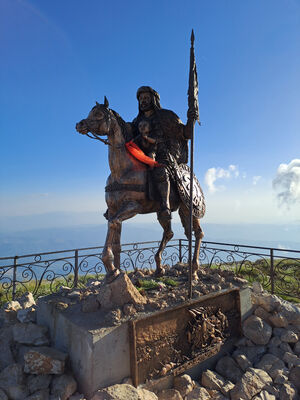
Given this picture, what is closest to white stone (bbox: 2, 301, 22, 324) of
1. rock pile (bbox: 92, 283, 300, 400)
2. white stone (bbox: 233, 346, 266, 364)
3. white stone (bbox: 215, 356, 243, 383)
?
rock pile (bbox: 92, 283, 300, 400)

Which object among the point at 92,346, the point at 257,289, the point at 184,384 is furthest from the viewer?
the point at 257,289

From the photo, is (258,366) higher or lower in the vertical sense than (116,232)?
lower

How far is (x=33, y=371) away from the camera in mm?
2582

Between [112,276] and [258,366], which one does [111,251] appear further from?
[258,366]

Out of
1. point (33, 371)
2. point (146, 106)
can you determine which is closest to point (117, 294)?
point (33, 371)

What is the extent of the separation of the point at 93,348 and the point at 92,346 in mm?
24

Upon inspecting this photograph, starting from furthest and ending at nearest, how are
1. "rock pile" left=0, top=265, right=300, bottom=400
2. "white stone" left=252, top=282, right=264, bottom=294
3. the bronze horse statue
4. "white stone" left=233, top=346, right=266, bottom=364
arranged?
"white stone" left=252, top=282, right=264, bottom=294, "white stone" left=233, top=346, right=266, bottom=364, the bronze horse statue, "rock pile" left=0, top=265, right=300, bottom=400

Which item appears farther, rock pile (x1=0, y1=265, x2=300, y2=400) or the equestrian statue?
the equestrian statue

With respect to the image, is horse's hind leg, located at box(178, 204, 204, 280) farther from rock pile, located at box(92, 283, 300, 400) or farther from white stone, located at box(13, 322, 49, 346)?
white stone, located at box(13, 322, 49, 346)

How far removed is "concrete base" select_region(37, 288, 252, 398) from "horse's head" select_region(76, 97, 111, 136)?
2385 mm

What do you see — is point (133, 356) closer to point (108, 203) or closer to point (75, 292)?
point (75, 292)

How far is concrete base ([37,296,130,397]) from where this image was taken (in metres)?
2.51

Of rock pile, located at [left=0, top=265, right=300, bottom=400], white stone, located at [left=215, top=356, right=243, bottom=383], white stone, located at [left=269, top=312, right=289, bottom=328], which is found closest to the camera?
rock pile, located at [left=0, top=265, right=300, bottom=400]

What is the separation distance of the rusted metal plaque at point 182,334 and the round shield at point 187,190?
1551 mm
